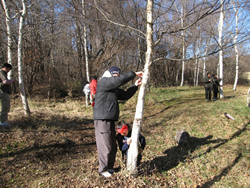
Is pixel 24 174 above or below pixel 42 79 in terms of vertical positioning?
below

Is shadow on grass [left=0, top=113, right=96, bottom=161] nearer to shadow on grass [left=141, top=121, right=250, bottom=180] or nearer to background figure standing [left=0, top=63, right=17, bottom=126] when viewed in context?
background figure standing [left=0, top=63, right=17, bottom=126]

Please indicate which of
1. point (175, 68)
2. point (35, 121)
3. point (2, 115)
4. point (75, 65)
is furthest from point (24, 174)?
point (175, 68)

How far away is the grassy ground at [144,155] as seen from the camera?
3.23 m

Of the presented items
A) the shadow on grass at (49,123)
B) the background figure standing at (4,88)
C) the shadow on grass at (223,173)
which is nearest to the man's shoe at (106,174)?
the shadow on grass at (223,173)

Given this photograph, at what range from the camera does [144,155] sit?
4.45 metres

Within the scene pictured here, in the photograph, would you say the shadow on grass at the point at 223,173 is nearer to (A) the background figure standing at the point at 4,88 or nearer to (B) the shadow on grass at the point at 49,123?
(B) the shadow on grass at the point at 49,123

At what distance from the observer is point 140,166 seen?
10.9 ft

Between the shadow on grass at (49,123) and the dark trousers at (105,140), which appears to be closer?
the dark trousers at (105,140)

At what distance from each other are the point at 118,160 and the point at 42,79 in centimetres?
1058

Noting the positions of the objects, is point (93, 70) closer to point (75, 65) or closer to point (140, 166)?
point (75, 65)

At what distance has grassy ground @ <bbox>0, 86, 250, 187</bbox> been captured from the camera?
10.6ft

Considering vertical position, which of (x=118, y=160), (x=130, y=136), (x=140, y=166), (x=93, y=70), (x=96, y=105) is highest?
(x=93, y=70)

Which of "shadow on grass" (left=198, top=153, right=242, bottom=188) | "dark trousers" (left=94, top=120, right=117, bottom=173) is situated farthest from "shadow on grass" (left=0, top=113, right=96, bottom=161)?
"shadow on grass" (left=198, top=153, right=242, bottom=188)

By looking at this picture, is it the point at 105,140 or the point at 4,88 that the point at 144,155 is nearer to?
the point at 105,140
